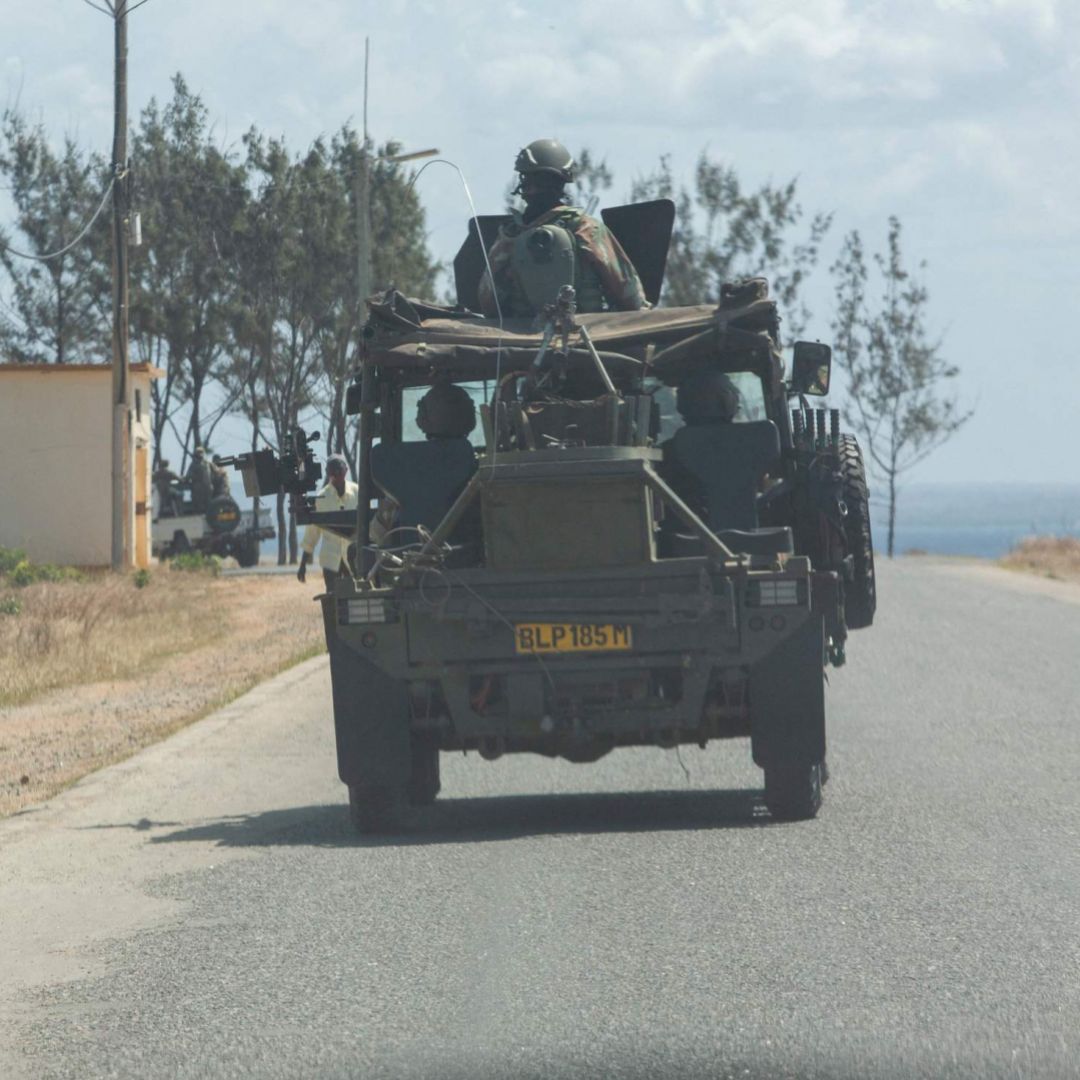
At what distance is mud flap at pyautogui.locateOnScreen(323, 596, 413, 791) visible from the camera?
32.9ft

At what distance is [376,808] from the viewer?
10.3 meters

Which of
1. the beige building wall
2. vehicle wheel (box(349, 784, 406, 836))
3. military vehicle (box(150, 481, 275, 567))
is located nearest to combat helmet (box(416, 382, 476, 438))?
vehicle wheel (box(349, 784, 406, 836))

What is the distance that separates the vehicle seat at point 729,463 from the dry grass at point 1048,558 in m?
34.7

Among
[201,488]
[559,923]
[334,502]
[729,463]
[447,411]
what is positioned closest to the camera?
[559,923]

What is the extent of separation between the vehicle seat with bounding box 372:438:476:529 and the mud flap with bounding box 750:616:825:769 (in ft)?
5.80

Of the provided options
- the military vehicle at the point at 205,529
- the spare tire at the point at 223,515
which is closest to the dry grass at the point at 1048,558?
the military vehicle at the point at 205,529

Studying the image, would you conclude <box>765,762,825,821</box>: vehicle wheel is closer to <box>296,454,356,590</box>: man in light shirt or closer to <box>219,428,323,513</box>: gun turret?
<box>219,428,323,513</box>: gun turret

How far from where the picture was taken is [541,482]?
9492 millimetres

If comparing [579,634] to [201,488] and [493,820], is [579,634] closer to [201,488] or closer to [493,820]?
[493,820]

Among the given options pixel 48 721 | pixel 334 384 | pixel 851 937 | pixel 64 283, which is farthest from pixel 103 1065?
pixel 64 283

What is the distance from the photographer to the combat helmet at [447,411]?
1063cm

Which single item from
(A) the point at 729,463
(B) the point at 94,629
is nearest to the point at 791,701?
(A) the point at 729,463

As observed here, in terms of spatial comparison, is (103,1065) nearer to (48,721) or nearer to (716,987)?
(716,987)

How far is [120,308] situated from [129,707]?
56.8ft
